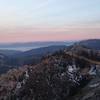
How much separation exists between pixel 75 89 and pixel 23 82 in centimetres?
1927

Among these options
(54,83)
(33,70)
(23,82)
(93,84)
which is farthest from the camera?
(33,70)

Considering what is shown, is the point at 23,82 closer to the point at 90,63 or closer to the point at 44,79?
the point at 44,79

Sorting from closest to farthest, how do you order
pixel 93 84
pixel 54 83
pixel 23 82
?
pixel 93 84, pixel 54 83, pixel 23 82

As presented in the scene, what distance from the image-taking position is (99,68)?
3617 inches

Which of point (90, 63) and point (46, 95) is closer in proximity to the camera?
point (46, 95)

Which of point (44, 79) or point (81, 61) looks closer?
point (44, 79)

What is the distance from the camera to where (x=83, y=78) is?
90062mm

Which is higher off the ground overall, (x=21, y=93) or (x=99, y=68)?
(x=99, y=68)

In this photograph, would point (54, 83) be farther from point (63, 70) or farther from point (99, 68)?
point (99, 68)

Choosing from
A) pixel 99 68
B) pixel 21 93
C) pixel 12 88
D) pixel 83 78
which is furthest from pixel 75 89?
pixel 12 88

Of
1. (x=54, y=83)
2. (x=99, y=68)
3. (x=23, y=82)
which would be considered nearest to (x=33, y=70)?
(x=23, y=82)

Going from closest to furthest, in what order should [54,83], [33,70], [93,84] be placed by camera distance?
1. [93,84]
2. [54,83]
3. [33,70]

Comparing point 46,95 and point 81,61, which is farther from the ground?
point 81,61

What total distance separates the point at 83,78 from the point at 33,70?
2179 cm
